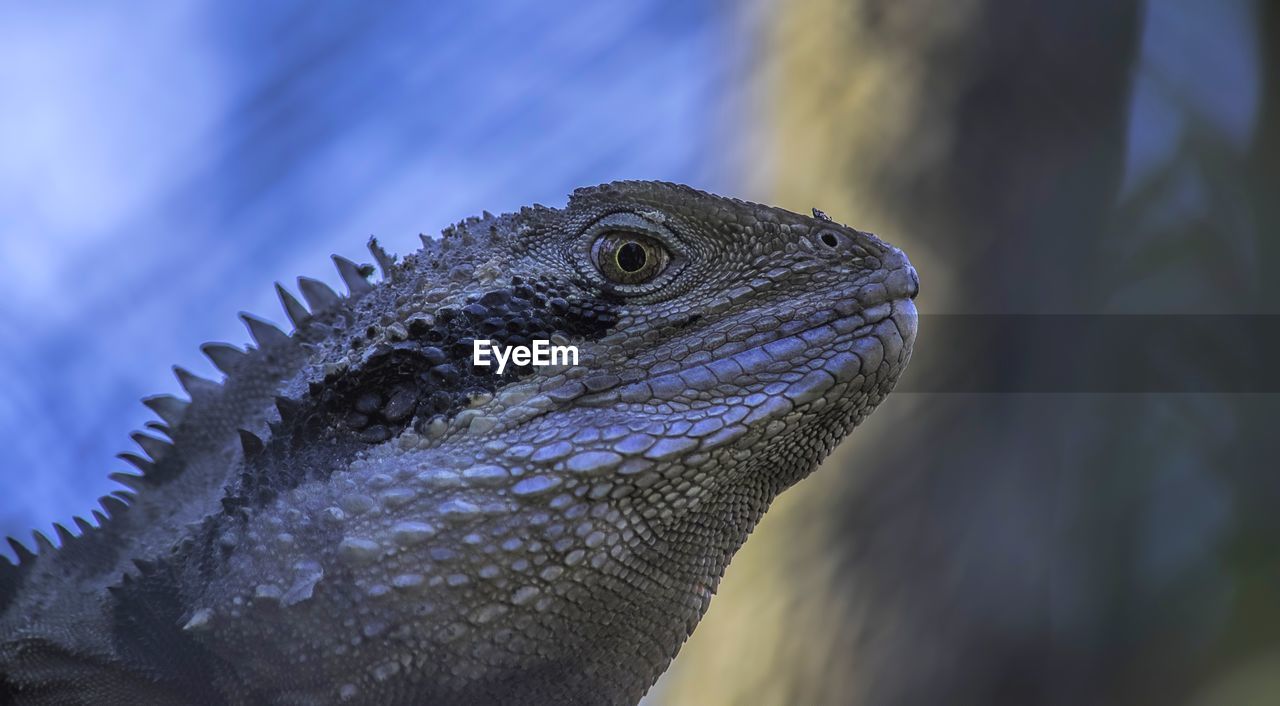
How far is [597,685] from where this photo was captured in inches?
70.6

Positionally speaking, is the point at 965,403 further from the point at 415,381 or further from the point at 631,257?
the point at 415,381

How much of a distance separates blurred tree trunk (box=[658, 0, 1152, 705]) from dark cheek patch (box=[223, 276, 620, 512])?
154 cm

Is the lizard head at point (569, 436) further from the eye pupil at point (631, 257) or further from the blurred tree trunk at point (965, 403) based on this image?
the blurred tree trunk at point (965, 403)

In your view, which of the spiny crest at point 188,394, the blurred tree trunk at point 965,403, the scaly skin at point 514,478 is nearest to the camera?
the scaly skin at point 514,478

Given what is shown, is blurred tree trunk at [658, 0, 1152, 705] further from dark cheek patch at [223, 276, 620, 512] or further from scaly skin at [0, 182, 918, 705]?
dark cheek patch at [223, 276, 620, 512]

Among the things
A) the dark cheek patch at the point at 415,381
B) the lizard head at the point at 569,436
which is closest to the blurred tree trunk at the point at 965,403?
the lizard head at the point at 569,436

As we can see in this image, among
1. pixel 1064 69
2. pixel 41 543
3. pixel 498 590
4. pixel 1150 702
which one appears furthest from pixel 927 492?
pixel 41 543

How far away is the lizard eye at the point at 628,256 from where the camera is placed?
5.97ft

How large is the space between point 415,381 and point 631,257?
0.42 meters

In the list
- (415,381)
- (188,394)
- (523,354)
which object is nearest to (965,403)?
(523,354)

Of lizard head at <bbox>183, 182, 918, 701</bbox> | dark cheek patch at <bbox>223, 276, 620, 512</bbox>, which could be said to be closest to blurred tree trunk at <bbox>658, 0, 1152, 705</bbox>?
lizard head at <bbox>183, 182, 918, 701</bbox>

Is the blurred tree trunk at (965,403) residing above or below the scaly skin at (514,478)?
above

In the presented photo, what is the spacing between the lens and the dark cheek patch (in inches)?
67.3

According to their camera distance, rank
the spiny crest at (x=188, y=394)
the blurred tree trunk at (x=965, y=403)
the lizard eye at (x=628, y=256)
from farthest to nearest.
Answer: the blurred tree trunk at (x=965, y=403), the spiny crest at (x=188, y=394), the lizard eye at (x=628, y=256)
